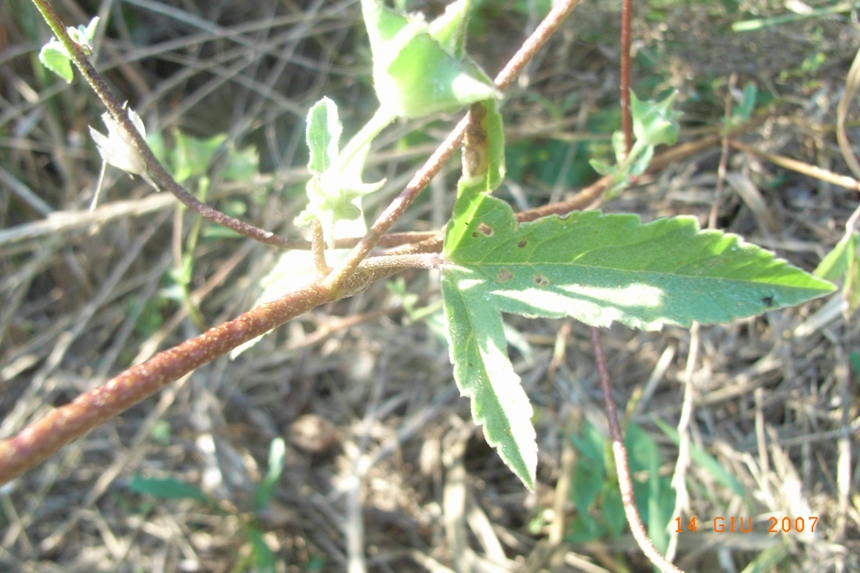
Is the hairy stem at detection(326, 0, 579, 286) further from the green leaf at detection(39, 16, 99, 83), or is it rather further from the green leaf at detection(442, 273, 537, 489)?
the green leaf at detection(39, 16, 99, 83)

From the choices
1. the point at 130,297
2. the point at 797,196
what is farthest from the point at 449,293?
the point at 130,297

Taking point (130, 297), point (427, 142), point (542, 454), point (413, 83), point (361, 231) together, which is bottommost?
point (542, 454)

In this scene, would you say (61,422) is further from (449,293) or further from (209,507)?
(209,507)

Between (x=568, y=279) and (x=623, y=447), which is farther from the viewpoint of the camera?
(x=623, y=447)

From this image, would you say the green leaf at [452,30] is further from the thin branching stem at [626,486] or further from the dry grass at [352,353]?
the dry grass at [352,353]

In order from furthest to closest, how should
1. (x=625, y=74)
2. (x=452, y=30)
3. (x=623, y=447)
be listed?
(x=625, y=74)
(x=623, y=447)
(x=452, y=30)
